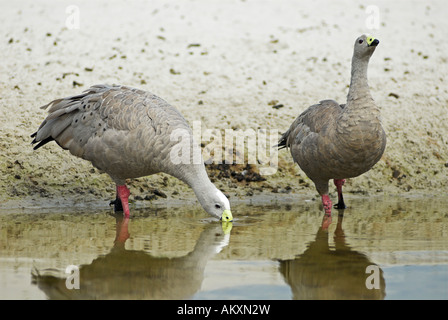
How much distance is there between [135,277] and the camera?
6.00 meters

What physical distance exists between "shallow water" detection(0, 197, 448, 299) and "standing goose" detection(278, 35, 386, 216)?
2.32 ft

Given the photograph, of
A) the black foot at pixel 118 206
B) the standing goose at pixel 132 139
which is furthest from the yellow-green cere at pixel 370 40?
the black foot at pixel 118 206

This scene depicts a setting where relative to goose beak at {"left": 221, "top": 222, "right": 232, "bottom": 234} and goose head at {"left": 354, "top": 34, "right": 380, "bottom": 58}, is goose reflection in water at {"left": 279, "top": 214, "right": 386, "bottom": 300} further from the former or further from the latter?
goose head at {"left": 354, "top": 34, "right": 380, "bottom": 58}

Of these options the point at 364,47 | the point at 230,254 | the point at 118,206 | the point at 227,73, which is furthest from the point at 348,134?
the point at 227,73

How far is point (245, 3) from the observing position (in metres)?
17.1

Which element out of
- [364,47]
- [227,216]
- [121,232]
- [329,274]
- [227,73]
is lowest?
[329,274]

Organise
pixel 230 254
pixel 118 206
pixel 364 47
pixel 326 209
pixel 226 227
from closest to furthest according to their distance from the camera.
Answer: pixel 230 254 → pixel 226 227 → pixel 364 47 → pixel 326 209 → pixel 118 206

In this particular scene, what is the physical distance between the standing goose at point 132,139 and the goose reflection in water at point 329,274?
1739mm

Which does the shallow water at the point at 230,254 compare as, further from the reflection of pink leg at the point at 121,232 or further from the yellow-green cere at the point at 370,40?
the yellow-green cere at the point at 370,40

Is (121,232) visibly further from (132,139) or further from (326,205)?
(326,205)

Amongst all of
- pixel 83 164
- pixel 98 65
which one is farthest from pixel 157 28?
pixel 83 164

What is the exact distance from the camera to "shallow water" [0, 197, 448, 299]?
5.68 meters

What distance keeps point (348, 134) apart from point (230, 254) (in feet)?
7.66

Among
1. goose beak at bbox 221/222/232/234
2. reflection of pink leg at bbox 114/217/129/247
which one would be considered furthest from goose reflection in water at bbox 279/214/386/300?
reflection of pink leg at bbox 114/217/129/247
